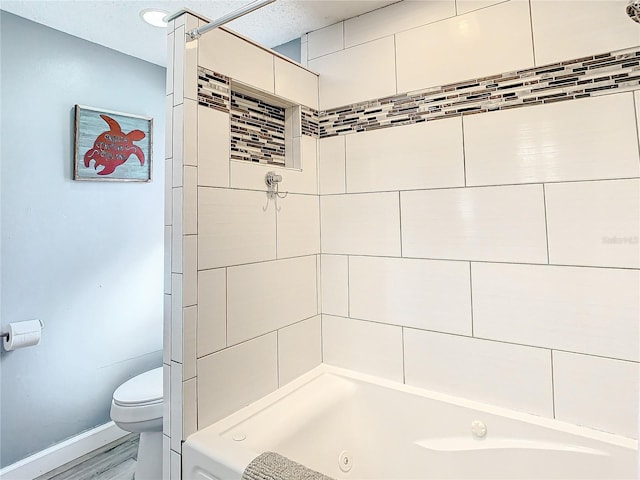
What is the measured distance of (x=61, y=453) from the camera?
6.55 feet

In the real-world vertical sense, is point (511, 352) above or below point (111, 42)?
below

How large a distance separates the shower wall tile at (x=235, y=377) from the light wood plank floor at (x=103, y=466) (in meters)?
1.16

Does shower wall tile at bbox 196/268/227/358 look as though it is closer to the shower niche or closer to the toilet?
the shower niche

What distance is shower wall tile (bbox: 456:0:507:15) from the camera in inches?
56.4

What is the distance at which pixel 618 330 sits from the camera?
121 centimetres

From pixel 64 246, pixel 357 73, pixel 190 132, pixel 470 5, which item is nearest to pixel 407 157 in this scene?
pixel 357 73

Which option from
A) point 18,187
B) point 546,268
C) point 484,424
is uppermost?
point 18,187

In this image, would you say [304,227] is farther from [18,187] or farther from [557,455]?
[18,187]

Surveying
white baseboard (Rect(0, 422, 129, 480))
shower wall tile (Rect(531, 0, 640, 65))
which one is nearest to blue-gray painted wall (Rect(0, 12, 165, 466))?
white baseboard (Rect(0, 422, 129, 480))

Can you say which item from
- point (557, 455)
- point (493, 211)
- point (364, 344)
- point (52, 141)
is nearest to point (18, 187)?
point (52, 141)

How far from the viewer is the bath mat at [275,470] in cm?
98

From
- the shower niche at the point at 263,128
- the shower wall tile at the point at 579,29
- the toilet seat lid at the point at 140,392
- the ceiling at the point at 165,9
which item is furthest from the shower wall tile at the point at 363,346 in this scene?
the ceiling at the point at 165,9

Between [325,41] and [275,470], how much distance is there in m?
1.94

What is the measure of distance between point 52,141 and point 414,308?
2.19 meters
